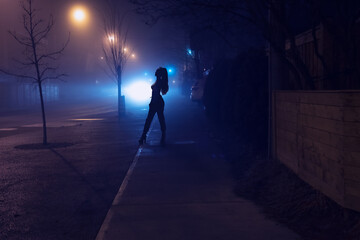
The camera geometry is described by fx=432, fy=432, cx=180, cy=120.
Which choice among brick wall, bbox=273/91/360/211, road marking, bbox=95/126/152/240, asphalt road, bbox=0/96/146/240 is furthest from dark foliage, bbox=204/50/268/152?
asphalt road, bbox=0/96/146/240

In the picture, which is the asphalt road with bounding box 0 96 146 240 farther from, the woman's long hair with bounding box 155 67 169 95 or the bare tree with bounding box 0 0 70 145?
the bare tree with bounding box 0 0 70 145

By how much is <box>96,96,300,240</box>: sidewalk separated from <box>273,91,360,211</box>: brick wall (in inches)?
31.5

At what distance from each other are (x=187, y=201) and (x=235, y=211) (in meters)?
0.80

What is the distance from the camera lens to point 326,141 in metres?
5.12

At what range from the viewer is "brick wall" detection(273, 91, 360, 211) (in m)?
4.53

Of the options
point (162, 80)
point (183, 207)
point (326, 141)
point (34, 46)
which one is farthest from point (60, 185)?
point (34, 46)

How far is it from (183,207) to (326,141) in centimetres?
208

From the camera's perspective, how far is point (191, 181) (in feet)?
24.5

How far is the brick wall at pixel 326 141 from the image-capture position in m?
4.53

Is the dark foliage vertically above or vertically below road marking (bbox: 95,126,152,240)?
above

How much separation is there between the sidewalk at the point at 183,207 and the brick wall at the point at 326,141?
0.80 m

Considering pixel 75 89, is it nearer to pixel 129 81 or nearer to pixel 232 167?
pixel 129 81

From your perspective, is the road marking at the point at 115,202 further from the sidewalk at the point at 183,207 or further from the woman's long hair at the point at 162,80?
the woman's long hair at the point at 162,80

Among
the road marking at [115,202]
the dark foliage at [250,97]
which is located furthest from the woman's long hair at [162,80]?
the road marking at [115,202]
